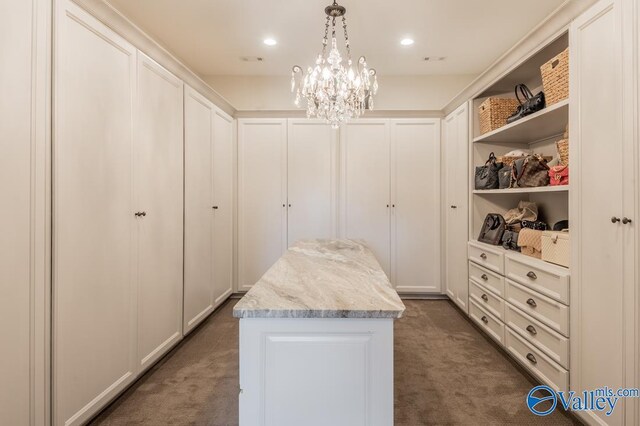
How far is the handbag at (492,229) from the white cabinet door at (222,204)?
2.64 meters

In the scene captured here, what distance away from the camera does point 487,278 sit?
2.67 meters

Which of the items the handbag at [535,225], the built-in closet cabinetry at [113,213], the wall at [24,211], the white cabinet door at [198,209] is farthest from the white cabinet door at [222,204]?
the handbag at [535,225]

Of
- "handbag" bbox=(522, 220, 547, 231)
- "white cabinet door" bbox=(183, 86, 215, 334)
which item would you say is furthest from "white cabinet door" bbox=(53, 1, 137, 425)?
"handbag" bbox=(522, 220, 547, 231)

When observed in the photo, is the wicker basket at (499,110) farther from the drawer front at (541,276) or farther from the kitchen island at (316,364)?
the kitchen island at (316,364)

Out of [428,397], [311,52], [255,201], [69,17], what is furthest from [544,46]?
[255,201]

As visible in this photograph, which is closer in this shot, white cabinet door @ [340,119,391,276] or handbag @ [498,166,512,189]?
handbag @ [498,166,512,189]

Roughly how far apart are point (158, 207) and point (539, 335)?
2.70 metres

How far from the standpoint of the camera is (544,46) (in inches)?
77.4

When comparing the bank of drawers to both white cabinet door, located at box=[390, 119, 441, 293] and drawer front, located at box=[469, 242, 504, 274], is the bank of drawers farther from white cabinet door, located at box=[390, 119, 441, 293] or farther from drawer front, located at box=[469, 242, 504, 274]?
white cabinet door, located at box=[390, 119, 441, 293]

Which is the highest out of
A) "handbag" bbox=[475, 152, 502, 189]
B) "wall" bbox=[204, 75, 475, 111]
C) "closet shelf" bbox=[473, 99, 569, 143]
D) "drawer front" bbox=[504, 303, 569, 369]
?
"wall" bbox=[204, 75, 475, 111]

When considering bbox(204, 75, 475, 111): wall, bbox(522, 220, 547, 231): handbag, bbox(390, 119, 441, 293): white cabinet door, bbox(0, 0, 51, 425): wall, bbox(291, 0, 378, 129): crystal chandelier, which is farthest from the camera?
bbox(204, 75, 475, 111): wall

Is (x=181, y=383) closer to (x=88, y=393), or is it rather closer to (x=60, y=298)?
(x=88, y=393)

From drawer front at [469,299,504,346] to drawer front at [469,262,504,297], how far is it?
0.75 feet

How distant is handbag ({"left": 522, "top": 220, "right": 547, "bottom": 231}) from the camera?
7.49 feet
